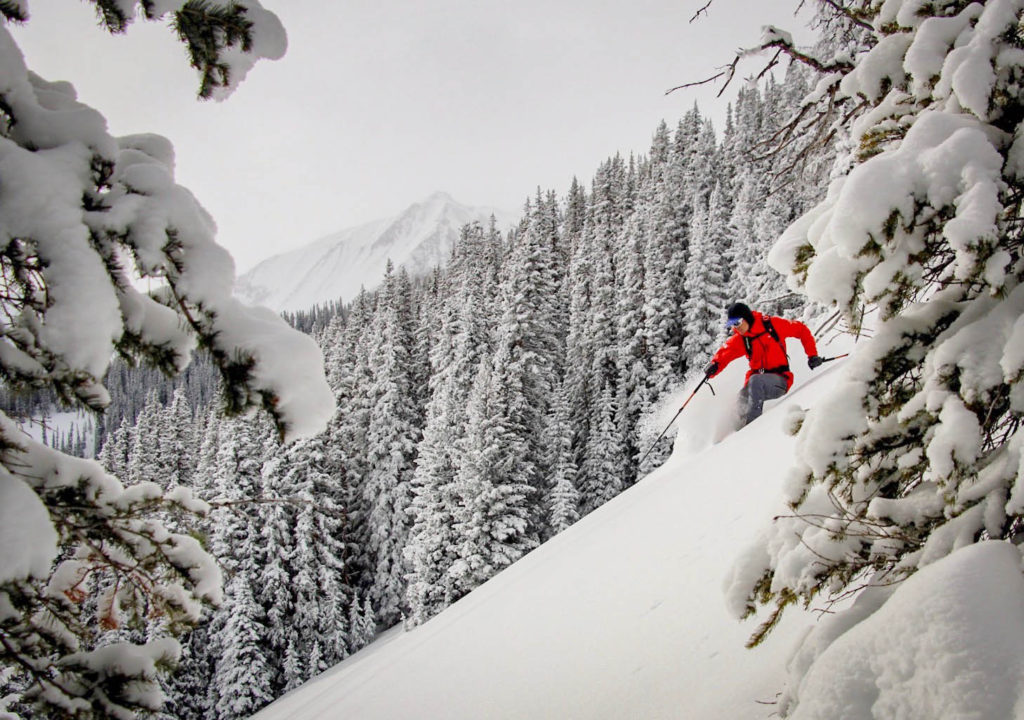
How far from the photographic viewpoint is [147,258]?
1.60 m

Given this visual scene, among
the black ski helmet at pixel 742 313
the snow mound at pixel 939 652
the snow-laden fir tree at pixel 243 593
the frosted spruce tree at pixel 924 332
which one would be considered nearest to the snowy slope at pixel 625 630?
the frosted spruce tree at pixel 924 332

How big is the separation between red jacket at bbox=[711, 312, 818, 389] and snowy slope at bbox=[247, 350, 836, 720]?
1.13 metres

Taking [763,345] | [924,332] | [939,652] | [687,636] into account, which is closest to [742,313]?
[763,345]

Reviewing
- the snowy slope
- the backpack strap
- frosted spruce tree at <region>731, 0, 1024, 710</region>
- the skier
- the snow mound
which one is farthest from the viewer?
the backpack strap

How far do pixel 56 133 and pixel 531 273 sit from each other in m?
27.8

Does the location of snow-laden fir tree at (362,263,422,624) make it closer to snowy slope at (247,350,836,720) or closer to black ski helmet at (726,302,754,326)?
snowy slope at (247,350,836,720)

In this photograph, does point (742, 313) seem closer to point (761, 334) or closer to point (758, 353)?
point (761, 334)

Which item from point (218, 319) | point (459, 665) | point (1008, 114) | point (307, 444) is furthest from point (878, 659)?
point (307, 444)

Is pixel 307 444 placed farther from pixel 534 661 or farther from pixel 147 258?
pixel 147 258

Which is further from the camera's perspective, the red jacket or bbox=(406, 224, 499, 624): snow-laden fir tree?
bbox=(406, 224, 499, 624): snow-laden fir tree

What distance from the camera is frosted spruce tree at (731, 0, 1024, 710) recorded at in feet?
5.35

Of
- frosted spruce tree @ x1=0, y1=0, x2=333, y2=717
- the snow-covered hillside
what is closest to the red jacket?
the snow-covered hillside

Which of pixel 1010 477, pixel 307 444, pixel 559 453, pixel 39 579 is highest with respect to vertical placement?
pixel 307 444

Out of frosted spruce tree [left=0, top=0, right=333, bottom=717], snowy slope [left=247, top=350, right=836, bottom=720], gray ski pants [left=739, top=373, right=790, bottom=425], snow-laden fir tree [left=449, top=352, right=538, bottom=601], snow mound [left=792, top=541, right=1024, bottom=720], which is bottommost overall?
snow mound [left=792, top=541, right=1024, bottom=720]
